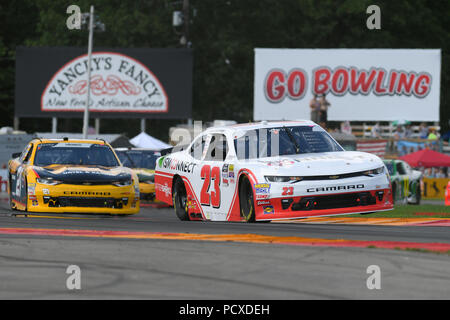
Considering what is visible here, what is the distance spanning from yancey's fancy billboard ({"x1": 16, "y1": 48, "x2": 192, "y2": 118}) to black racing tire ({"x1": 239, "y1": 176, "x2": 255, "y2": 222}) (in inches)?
1358

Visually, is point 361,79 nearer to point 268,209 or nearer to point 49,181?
point 49,181

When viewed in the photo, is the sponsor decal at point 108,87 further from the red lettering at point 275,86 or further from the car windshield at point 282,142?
the car windshield at point 282,142

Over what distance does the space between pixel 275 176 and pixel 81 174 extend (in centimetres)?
416

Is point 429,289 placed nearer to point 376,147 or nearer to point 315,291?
point 315,291

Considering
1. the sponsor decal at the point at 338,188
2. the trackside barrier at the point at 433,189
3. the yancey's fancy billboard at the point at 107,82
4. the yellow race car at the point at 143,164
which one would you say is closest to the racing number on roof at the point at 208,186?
the sponsor decal at the point at 338,188

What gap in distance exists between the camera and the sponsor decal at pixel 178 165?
15692mm

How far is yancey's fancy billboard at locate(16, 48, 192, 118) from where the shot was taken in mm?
48562

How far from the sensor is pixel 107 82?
49031 mm

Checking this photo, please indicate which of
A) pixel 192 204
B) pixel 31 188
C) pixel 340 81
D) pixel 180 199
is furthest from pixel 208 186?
pixel 340 81

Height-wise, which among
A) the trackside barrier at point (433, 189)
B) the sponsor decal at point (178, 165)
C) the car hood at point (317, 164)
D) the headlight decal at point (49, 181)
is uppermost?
the car hood at point (317, 164)

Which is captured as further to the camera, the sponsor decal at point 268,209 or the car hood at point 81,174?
the car hood at point 81,174

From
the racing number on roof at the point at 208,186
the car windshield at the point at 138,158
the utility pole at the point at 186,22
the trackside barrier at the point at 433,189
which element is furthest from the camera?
the utility pole at the point at 186,22

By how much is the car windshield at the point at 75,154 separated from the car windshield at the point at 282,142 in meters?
3.74

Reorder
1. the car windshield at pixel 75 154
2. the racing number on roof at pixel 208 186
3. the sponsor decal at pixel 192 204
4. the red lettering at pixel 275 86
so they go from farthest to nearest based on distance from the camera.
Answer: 1. the red lettering at pixel 275 86
2. the car windshield at pixel 75 154
3. the sponsor decal at pixel 192 204
4. the racing number on roof at pixel 208 186
